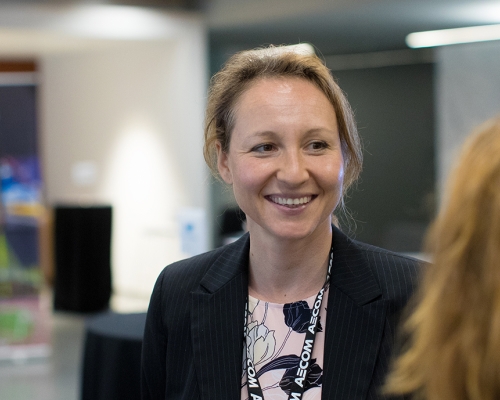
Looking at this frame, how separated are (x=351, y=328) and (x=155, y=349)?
1.88 feet

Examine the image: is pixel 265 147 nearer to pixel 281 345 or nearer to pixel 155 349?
pixel 281 345

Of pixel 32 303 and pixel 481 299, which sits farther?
pixel 32 303

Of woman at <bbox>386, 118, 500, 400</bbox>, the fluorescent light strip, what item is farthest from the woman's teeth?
the fluorescent light strip

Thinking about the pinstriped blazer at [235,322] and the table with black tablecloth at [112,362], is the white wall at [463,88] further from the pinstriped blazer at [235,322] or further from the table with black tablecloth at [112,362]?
the pinstriped blazer at [235,322]

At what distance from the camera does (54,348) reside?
24.2 ft

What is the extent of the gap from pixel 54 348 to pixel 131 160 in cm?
318

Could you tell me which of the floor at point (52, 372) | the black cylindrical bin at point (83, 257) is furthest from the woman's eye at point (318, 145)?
the black cylindrical bin at point (83, 257)

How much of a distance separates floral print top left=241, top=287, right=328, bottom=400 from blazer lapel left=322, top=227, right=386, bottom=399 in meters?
0.04

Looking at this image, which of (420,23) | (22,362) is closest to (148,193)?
(22,362)

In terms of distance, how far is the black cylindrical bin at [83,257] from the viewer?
29.1 feet

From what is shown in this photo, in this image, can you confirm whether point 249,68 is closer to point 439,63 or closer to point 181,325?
point 181,325

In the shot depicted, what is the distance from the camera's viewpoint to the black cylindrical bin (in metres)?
8.88

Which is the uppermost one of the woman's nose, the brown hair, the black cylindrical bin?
the brown hair

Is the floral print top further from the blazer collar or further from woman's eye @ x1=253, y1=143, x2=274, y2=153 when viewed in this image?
woman's eye @ x1=253, y1=143, x2=274, y2=153
